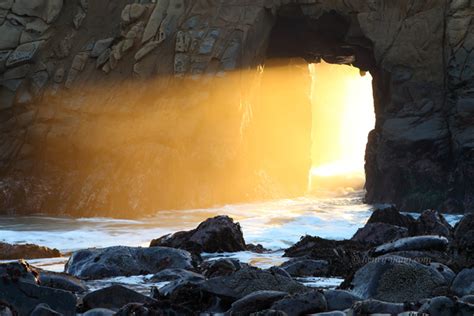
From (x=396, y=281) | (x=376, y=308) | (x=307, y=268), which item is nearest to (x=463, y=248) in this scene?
(x=307, y=268)

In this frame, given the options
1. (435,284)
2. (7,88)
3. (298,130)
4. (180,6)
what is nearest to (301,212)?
(180,6)

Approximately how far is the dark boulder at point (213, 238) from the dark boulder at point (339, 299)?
7.67 m

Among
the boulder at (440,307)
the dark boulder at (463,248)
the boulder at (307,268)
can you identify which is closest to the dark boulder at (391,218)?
the dark boulder at (463,248)

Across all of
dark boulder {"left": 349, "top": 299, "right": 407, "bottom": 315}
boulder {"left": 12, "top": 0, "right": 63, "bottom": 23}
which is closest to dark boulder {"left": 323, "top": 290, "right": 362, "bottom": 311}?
dark boulder {"left": 349, "top": 299, "right": 407, "bottom": 315}

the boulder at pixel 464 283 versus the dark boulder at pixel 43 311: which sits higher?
the boulder at pixel 464 283

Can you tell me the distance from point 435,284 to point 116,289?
4.21 m

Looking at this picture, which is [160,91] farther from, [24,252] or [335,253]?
[335,253]

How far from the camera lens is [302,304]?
8.97 meters

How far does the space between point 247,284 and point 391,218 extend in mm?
10352

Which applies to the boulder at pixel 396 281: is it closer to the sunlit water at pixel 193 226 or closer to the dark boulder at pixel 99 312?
the dark boulder at pixel 99 312

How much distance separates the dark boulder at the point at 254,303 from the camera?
9109 millimetres

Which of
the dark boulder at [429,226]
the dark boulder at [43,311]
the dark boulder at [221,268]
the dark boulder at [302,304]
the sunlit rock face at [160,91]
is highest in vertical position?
the sunlit rock face at [160,91]

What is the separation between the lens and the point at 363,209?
107ft

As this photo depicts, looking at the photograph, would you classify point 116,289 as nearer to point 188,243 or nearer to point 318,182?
point 188,243
